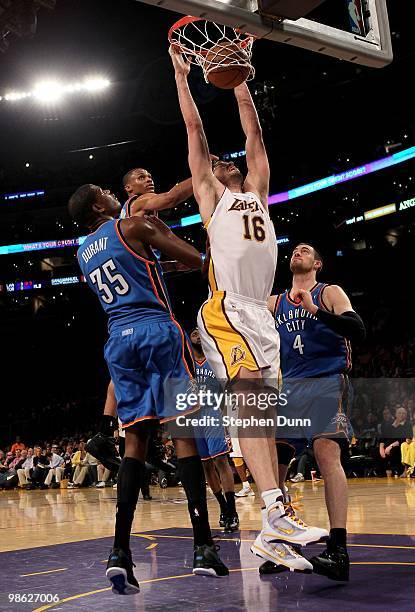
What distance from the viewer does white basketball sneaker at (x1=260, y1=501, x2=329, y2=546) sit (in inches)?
128

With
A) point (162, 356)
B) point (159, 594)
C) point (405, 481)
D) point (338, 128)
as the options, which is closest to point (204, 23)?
point (162, 356)

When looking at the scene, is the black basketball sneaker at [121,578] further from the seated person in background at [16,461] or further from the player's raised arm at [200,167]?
the seated person in background at [16,461]

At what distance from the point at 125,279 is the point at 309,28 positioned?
188cm

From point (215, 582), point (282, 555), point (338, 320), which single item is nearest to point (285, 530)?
point (282, 555)

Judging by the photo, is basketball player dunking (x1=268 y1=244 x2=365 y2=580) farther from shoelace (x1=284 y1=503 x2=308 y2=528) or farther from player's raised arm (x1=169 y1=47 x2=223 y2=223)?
player's raised arm (x1=169 y1=47 x2=223 y2=223)

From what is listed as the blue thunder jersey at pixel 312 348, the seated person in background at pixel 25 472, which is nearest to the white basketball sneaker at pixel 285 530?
the blue thunder jersey at pixel 312 348

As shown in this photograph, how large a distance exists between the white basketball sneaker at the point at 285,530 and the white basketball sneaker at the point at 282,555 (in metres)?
0.02

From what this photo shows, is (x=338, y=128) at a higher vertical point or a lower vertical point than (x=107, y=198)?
higher

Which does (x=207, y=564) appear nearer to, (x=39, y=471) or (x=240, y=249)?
(x=240, y=249)

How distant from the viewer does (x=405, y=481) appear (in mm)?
12453

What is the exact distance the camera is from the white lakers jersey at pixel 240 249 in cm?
375

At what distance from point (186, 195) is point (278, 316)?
118cm

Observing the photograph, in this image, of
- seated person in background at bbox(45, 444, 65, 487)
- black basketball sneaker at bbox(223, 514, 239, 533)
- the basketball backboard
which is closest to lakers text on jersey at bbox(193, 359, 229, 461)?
black basketball sneaker at bbox(223, 514, 239, 533)

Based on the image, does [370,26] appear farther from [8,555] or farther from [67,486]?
[67,486]
